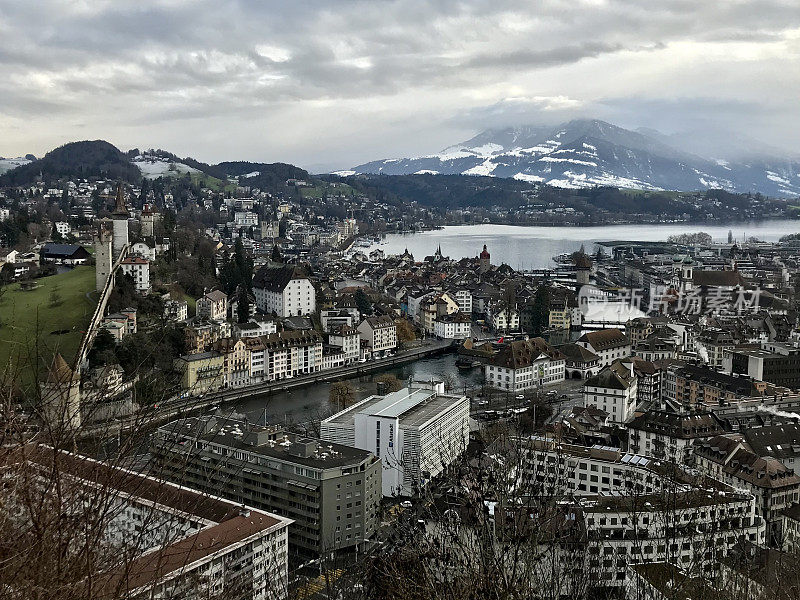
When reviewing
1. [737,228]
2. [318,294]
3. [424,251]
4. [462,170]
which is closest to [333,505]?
[318,294]

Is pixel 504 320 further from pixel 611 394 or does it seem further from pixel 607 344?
pixel 611 394

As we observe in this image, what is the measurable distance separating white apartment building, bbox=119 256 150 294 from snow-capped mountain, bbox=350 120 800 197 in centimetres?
6646

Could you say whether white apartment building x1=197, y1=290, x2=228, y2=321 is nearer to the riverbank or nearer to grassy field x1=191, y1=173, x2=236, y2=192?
the riverbank

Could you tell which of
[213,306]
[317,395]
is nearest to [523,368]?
[317,395]

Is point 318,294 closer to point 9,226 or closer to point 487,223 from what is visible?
point 9,226

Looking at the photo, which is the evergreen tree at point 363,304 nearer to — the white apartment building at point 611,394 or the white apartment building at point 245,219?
the white apartment building at point 611,394

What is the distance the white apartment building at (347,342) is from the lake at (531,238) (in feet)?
39.3

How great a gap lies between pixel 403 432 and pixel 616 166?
8691 centimetres

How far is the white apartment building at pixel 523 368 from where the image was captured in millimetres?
9312

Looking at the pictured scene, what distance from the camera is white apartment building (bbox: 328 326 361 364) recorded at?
10719mm

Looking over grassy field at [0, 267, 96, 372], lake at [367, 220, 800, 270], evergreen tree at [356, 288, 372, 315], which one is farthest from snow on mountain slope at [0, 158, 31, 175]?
evergreen tree at [356, 288, 372, 315]

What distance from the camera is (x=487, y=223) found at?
45812mm

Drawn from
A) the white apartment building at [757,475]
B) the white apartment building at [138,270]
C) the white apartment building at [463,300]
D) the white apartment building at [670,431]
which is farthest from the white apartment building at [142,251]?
the white apartment building at [757,475]

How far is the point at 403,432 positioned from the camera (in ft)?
18.8
